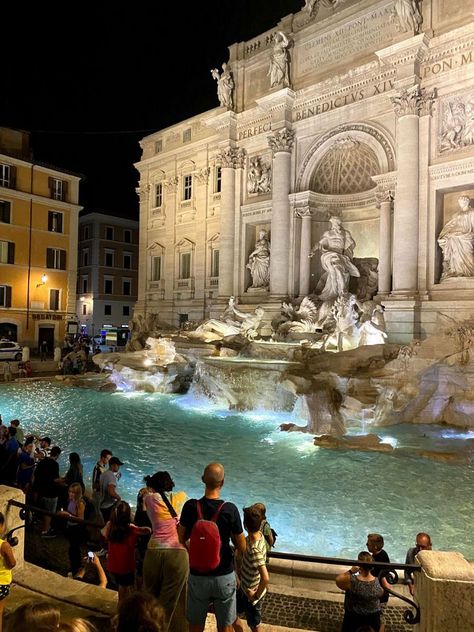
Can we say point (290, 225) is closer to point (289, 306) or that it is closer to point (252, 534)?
point (289, 306)

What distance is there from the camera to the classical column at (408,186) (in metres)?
15.7

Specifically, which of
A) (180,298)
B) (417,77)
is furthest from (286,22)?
(180,298)

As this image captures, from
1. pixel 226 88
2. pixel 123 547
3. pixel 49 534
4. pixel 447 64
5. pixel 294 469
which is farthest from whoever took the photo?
pixel 226 88

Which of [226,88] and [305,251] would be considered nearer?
[305,251]

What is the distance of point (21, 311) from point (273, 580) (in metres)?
28.4

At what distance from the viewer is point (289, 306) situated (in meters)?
18.8

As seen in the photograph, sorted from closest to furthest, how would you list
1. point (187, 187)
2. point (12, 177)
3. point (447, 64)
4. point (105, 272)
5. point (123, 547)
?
1. point (123, 547)
2. point (447, 64)
3. point (187, 187)
4. point (12, 177)
5. point (105, 272)

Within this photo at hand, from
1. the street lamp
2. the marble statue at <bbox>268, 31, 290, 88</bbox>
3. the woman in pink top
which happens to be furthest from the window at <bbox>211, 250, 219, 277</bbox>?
the woman in pink top

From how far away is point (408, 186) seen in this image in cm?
1581

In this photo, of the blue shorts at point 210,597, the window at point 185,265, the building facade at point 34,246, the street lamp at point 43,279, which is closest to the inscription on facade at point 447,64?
the window at point 185,265

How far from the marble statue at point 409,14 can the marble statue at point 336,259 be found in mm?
6746

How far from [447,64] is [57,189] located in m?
24.8

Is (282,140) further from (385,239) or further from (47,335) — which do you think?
→ (47,335)

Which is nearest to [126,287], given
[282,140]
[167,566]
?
[282,140]
